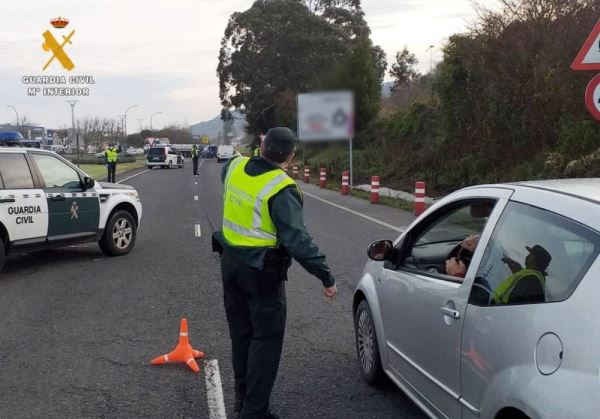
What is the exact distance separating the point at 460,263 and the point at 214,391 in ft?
6.63

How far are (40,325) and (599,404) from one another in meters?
5.53

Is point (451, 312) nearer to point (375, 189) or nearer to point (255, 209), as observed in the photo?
point (255, 209)

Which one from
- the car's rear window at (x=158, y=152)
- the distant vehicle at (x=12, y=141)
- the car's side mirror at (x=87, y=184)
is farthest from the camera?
the car's rear window at (x=158, y=152)

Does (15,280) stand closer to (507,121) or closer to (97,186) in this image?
(97,186)

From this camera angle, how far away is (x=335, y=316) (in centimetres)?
659

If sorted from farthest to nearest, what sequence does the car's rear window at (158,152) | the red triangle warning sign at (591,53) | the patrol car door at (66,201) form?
1. the car's rear window at (158,152)
2. the patrol car door at (66,201)
3. the red triangle warning sign at (591,53)

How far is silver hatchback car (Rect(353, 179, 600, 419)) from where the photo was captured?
2.31 m

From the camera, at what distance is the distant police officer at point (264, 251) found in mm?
3668

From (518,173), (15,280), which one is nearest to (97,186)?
(15,280)

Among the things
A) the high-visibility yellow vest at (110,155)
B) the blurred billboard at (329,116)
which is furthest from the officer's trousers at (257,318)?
the high-visibility yellow vest at (110,155)

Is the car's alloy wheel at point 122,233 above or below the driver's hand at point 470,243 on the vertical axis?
below

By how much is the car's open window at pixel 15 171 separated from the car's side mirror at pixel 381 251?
616 centimetres

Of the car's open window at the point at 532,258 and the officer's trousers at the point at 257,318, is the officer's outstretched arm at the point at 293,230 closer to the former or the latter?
the officer's trousers at the point at 257,318

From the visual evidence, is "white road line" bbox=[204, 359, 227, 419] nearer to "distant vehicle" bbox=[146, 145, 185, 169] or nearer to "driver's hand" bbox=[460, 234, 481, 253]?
"driver's hand" bbox=[460, 234, 481, 253]
